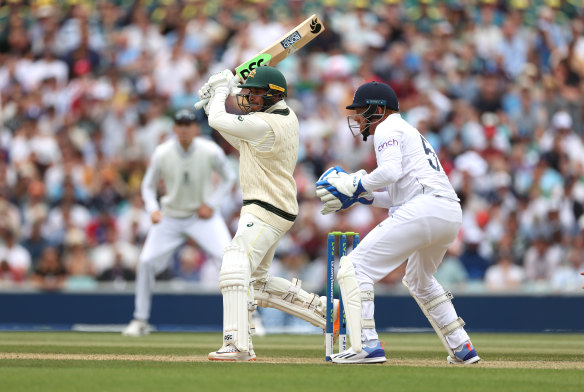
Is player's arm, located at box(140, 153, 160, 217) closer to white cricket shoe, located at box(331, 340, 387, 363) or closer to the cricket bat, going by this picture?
the cricket bat

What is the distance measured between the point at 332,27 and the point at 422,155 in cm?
1152

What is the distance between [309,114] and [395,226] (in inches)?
401

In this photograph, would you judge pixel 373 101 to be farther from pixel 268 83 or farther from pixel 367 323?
pixel 367 323

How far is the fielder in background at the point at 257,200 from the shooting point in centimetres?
789

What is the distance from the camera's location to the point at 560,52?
1873 cm

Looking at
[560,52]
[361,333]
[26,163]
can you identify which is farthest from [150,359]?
[560,52]

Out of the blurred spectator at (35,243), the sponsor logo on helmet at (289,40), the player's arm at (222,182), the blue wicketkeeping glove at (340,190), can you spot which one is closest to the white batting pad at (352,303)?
the blue wicketkeeping glove at (340,190)

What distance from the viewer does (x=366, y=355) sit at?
7.68 m

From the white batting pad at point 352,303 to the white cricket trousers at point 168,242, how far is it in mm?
4298

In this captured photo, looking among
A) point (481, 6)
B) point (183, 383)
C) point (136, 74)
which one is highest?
point (481, 6)

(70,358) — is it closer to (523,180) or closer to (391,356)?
(391,356)

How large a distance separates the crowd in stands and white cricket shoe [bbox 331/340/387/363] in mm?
6319

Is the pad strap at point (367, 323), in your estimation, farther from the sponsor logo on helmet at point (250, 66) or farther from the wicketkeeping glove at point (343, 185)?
the sponsor logo on helmet at point (250, 66)

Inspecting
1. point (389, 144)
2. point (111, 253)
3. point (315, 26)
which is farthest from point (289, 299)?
point (111, 253)
